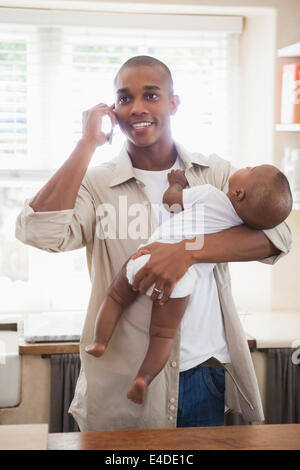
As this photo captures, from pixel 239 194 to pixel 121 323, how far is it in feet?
1.43

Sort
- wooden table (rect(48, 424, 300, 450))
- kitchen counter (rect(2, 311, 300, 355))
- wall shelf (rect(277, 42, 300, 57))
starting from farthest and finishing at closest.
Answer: wall shelf (rect(277, 42, 300, 57)), kitchen counter (rect(2, 311, 300, 355)), wooden table (rect(48, 424, 300, 450))

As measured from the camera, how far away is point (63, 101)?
2982mm

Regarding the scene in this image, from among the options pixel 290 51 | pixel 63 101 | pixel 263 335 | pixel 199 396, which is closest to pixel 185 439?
pixel 199 396

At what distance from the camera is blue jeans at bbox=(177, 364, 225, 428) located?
1.53 meters

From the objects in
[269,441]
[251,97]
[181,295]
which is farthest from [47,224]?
[251,97]

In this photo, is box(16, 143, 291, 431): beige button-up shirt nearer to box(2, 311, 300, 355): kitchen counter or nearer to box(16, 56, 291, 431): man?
box(16, 56, 291, 431): man

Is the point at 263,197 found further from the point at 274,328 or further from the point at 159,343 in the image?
the point at 274,328

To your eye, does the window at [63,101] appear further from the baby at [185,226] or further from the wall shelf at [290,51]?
the baby at [185,226]

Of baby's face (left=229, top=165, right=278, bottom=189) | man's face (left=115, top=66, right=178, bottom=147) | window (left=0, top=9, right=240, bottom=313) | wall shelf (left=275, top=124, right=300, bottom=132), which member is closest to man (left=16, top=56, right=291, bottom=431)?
man's face (left=115, top=66, right=178, bottom=147)

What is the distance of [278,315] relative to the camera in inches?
113

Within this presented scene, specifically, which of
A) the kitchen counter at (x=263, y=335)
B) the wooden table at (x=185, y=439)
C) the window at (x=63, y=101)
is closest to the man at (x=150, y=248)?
the wooden table at (x=185, y=439)

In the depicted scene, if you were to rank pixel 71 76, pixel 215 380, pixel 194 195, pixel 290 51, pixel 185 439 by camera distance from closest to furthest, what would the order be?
pixel 185 439 → pixel 194 195 → pixel 215 380 → pixel 290 51 → pixel 71 76
